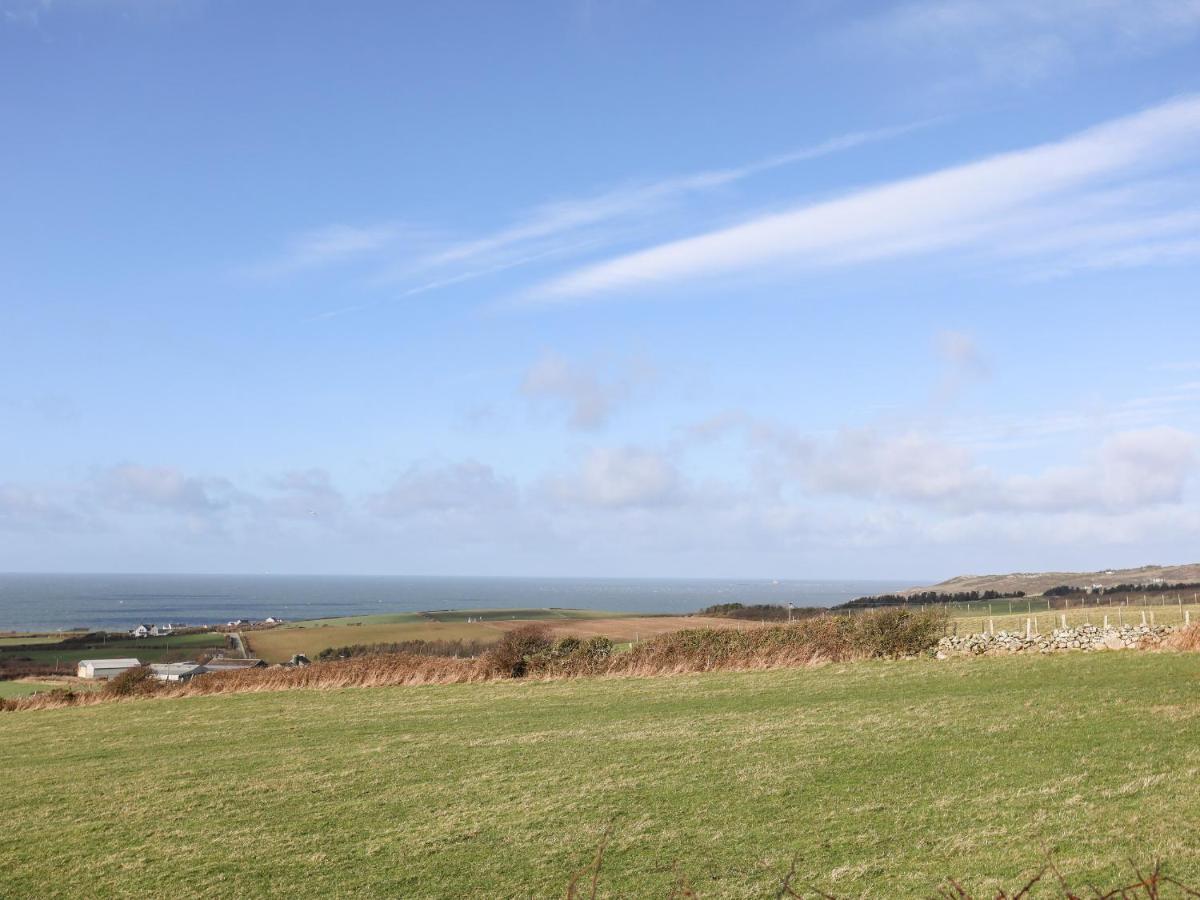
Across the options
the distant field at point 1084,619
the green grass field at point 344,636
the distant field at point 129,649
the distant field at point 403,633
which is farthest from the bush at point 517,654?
the distant field at point 129,649

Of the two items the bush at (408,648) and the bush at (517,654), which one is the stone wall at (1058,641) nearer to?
the bush at (517,654)

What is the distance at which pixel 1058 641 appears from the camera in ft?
87.4

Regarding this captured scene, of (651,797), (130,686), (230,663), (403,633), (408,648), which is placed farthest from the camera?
(403,633)

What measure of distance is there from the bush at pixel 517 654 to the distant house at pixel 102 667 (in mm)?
32786

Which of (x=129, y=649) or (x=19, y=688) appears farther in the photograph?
(x=129, y=649)

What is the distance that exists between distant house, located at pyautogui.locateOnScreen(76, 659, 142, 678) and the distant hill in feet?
213

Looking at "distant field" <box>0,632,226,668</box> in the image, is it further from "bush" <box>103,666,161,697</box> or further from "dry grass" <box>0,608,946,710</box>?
"dry grass" <box>0,608,946,710</box>

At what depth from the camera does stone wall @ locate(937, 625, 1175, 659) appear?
2550cm

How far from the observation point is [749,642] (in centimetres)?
2909

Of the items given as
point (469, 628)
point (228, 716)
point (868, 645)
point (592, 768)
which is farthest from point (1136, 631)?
point (469, 628)

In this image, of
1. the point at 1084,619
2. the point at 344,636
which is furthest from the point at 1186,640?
the point at 344,636

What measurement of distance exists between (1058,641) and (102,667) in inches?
2136

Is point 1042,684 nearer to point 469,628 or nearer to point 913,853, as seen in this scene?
point 913,853

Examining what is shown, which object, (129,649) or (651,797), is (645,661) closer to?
(651,797)
